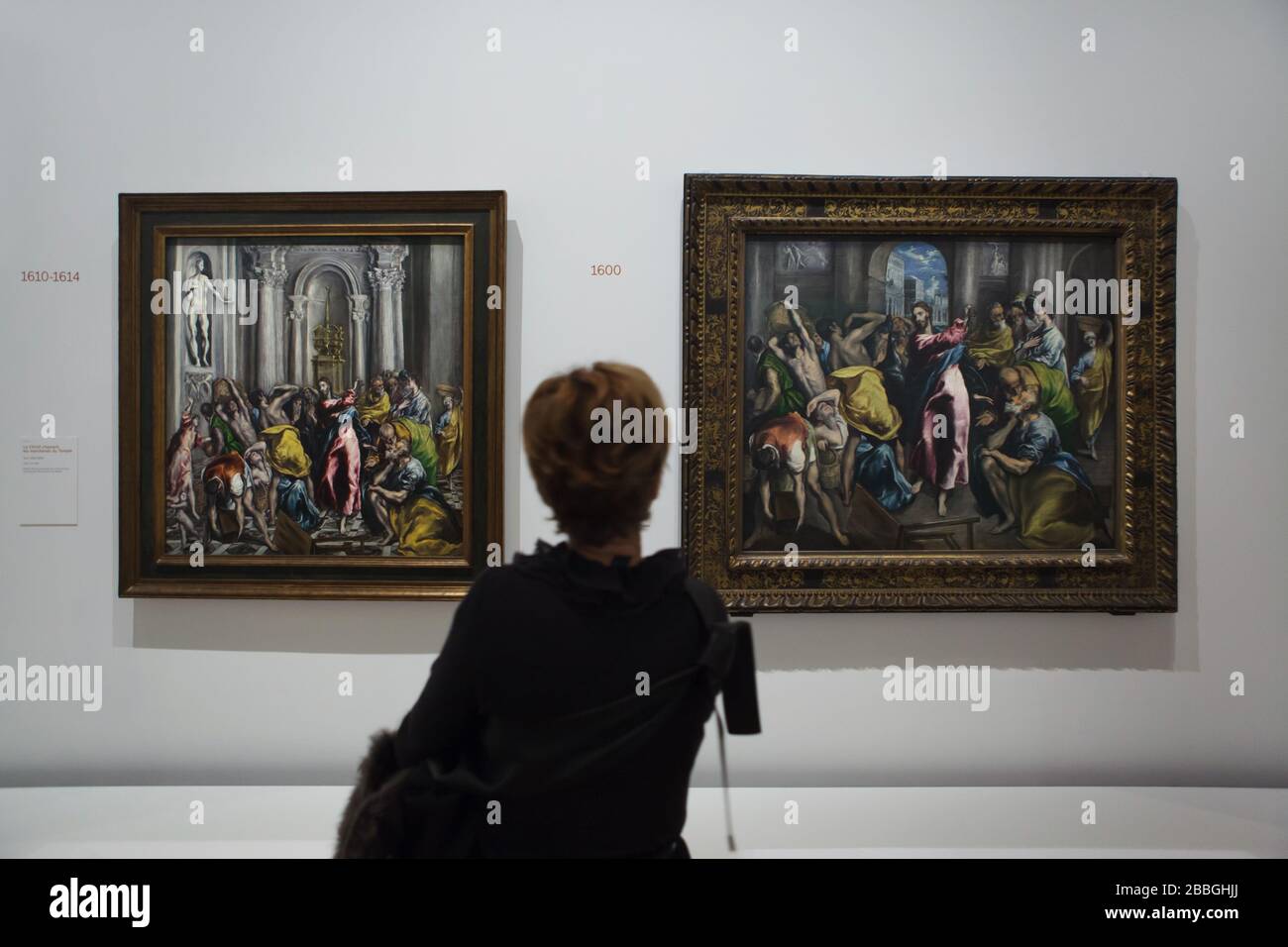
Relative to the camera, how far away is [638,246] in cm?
402

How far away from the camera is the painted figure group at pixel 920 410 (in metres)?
3.98

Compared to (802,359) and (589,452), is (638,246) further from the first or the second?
(589,452)

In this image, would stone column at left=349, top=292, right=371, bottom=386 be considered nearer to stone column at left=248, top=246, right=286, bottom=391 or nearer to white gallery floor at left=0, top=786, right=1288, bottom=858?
stone column at left=248, top=246, right=286, bottom=391

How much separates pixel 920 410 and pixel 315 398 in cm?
301

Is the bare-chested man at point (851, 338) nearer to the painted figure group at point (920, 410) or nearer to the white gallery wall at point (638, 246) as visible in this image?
the painted figure group at point (920, 410)

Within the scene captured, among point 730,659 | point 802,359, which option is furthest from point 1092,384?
point 730,659

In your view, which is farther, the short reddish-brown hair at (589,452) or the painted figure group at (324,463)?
the painted figure group at (324,463)

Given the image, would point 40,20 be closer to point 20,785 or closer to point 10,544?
point 10,544

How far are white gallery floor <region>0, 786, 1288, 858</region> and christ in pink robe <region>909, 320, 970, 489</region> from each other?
158 centimetres

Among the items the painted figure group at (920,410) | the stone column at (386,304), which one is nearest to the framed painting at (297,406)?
the stone column at (386,304)

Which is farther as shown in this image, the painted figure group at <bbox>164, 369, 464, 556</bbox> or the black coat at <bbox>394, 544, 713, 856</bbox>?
the painted figure group at <bbox>164, 369, 464, 556</bbox>

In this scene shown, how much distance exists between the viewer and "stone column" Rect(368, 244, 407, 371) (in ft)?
13.0

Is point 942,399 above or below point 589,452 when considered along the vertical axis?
above

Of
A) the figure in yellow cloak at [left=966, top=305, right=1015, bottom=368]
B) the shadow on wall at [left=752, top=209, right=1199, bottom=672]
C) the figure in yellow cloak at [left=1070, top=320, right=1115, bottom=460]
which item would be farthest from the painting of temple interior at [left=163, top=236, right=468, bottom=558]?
the figure in yellow cloak at [left=1070, top=320, right=1115, bottom=460]
